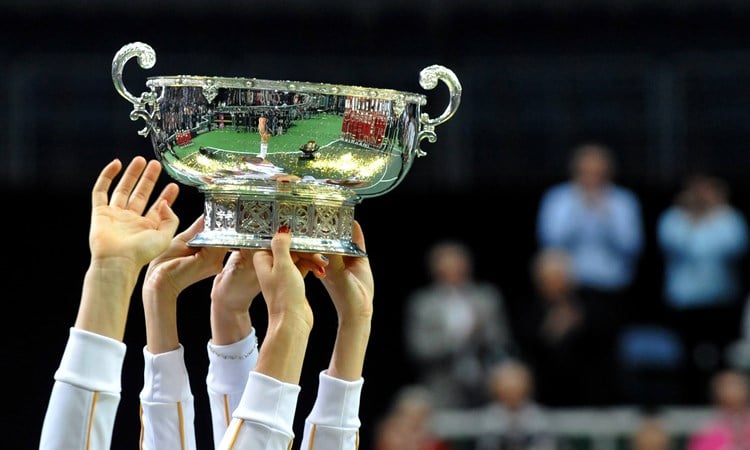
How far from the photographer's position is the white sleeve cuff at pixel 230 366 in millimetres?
2547

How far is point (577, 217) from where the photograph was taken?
6.95 meters

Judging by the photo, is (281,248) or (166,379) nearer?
(281,248)

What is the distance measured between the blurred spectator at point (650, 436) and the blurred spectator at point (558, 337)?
38cm

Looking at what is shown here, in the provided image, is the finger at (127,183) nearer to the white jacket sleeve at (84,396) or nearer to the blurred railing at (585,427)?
the white jacket sleeve at (84,396)

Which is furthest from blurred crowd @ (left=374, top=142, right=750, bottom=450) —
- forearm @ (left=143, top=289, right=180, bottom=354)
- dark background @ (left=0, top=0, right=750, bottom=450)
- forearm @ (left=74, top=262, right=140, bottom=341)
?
forearm @ (left=74, top=262, right=140, bottom=341)

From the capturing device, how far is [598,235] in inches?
275

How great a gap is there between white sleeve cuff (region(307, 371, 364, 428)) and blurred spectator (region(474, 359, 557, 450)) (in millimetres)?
4201

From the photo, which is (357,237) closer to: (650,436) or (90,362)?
(90,362)

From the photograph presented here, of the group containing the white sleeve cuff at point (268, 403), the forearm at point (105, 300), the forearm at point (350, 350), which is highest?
the forearm at point (105, 300)

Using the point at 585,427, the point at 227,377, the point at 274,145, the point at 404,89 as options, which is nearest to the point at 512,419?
the point at 585,427

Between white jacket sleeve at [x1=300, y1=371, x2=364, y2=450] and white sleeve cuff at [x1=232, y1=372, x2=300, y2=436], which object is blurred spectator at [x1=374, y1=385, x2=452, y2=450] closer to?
white jacket sleeve at [x1=300, y1=371, x2=364, y2=450]

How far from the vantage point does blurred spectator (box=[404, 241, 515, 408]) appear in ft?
22.4

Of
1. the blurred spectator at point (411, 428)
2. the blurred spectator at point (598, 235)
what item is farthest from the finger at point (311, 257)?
the blurred spectator at point (598, 235)

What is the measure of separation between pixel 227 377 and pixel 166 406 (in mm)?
136
